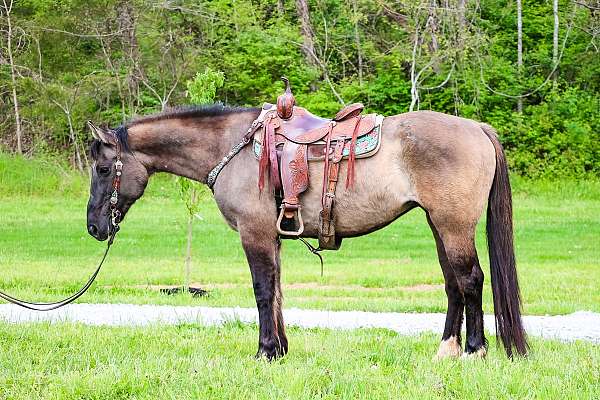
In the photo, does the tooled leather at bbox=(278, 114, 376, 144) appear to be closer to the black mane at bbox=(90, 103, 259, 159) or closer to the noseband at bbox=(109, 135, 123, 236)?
the black mane at bbox=(90, 103, 259, 159)

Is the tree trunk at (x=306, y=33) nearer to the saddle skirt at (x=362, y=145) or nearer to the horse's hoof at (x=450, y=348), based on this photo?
the saddle skirt at (x=362, y=145)

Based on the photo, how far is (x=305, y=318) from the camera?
10367 millimetres

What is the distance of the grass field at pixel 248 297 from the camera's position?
5.84m

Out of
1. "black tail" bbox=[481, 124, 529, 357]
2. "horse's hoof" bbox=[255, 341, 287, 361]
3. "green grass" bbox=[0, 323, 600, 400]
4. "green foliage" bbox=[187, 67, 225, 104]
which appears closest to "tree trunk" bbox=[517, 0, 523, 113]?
"green foliage" bbox=[187, 67, 225, 104]

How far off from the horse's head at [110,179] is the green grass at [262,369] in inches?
41.2

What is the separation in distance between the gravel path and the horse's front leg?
213 cm

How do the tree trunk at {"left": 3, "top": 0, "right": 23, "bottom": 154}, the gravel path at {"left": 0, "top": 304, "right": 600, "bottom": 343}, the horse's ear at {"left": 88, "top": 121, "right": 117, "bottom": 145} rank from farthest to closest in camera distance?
the tree trunk at {"left": 3, "top": 0, "right": 23, "bottom": 154}
the gravel path at {"left": 0, "top": 304, "right": 600, "bottom": 343}
the horse's ear at {"left": 88, "top": 121, "right": 117, "bottom": 145}

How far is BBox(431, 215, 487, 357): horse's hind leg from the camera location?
6695mm

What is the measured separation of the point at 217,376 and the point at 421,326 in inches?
168

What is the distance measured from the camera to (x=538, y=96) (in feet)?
111

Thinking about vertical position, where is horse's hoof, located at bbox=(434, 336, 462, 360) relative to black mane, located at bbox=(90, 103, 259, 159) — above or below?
below

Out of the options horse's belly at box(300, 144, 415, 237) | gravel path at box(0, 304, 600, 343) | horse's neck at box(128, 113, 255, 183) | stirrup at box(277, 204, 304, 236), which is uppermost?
horse's neck at box(128, 113, 255, 183)

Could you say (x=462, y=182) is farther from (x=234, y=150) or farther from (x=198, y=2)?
(x=198, y=2)

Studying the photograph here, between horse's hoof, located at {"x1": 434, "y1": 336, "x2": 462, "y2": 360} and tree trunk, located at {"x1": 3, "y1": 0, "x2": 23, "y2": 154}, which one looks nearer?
horse's hoof, located at {"x1": 434, "y1": 336, "x2": 462, "y2": 360}
